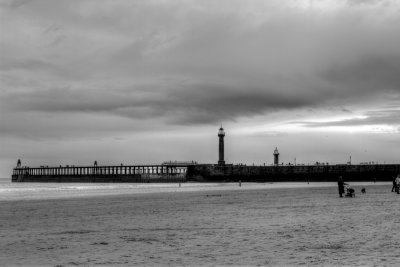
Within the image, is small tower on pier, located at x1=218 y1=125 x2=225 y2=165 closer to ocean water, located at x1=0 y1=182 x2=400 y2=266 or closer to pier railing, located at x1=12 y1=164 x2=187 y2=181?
pier railing, located at x1=12 y1=164 x2=187 y2=181

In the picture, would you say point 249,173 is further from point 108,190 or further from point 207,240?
point 207,240

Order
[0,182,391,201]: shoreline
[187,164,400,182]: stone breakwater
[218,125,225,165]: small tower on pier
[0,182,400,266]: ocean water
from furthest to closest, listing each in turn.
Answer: [218,125,225,165]: small tower on pier < [187,164,400,182]: stone breakwater < [0,182,391,201]: shoreline < [0,182,400,266]: ocean water

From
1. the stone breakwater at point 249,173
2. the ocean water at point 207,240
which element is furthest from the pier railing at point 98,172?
the ocean water at point 207,240

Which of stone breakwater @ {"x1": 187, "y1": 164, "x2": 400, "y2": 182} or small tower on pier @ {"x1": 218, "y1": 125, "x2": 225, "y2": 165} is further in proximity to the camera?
small tower on pier @ {"x1": 218, "y1": 125, "x2": 225, "y2": 165}

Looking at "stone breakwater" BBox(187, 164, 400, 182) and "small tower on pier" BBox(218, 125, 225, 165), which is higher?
"small tower on pier" BBox(218, 125, 225, 165)

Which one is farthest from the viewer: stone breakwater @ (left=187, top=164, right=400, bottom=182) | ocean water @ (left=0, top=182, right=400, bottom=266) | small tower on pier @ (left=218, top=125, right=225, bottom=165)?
small tower on pier @ (left=218, top=125, right=225, bottom=165)

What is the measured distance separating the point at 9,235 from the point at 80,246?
3299 mm

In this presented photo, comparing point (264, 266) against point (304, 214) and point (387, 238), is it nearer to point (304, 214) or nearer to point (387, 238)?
point (387, 238)

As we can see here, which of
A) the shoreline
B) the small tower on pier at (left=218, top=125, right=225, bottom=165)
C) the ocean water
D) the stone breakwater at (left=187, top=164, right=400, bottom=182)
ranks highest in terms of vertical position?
the small tower on pier at (left=218, top=125, right=225, bottom=165)

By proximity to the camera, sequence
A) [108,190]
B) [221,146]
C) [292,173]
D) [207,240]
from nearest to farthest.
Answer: [207,240]
[108,190]
[292,173]
[221,146]

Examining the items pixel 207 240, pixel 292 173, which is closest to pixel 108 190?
pixel 207 240

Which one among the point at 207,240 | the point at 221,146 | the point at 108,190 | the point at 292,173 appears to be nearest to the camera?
the point at 207,240

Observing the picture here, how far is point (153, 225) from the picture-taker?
16.3m

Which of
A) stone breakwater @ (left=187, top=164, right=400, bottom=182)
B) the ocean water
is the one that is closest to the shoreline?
the ocean water
